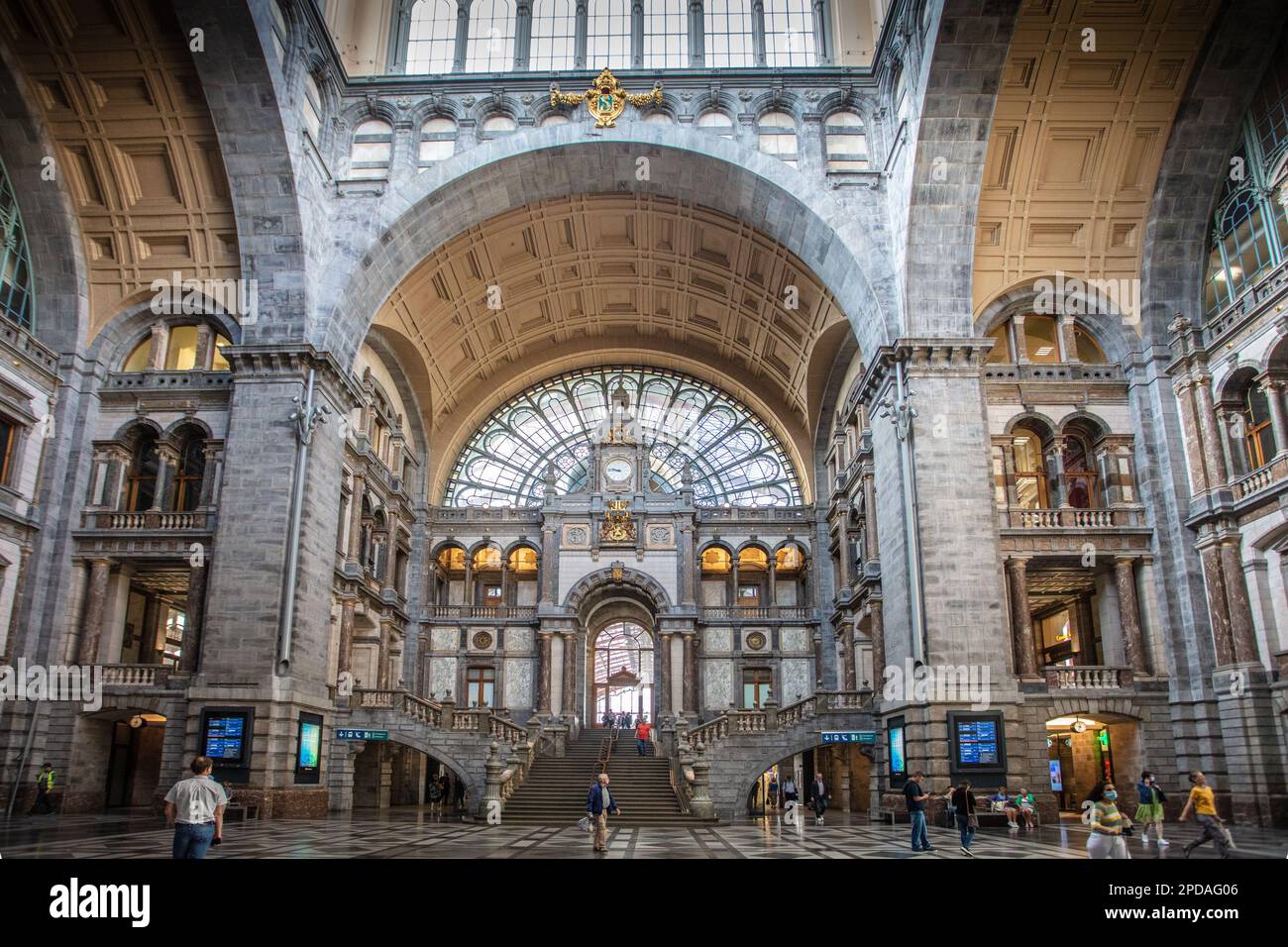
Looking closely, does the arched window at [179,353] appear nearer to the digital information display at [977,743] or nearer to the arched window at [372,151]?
the arched window at [372,151]

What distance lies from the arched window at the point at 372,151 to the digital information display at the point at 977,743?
22640mm

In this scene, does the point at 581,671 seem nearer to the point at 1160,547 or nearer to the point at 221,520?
the point at 221,520

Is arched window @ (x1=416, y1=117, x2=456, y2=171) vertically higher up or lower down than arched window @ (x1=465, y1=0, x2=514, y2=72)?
lower down

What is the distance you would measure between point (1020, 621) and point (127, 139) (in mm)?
27104

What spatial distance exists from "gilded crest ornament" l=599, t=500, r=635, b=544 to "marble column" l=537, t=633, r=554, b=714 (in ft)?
15.7

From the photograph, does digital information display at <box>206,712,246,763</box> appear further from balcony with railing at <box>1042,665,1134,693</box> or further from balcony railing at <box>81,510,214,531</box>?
balcony with railing at <box>1042,665,1134,693</box>

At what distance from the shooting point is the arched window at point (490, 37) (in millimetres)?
31031

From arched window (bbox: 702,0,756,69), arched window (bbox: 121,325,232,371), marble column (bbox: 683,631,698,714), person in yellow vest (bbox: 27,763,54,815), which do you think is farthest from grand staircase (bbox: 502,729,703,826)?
arched window (bbox: 702,0,756,69)

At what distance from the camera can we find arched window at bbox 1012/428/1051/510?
1040 inches

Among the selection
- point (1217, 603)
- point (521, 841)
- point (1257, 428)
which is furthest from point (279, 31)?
point (1217, 603)

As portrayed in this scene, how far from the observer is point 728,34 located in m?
31.2

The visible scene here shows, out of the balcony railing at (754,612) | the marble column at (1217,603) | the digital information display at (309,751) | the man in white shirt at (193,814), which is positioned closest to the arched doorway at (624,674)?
the balcony railing at (754,612)
